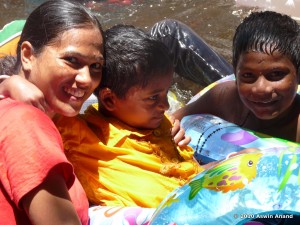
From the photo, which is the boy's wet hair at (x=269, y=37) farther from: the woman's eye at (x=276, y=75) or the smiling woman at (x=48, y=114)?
the smiling woman at (x=48, y=114)

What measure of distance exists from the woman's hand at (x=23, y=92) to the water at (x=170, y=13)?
3.11m

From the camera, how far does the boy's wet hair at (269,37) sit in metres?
2.52

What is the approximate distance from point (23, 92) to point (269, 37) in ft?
4.11

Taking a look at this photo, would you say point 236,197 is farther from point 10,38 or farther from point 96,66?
point 10,38

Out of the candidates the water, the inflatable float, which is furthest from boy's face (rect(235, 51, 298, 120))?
the water

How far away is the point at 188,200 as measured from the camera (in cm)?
173

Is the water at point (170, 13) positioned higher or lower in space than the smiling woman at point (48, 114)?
lower

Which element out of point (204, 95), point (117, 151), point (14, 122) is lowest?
point (204, 95)

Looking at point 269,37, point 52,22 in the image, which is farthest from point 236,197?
point 269,37

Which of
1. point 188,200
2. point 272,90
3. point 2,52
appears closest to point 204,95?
point 272,90

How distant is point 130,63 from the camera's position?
2.16m

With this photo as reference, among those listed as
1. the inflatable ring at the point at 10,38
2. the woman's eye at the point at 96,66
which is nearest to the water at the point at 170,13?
the inflatable ring at the point at 10,38

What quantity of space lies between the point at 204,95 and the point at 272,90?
0.62 meters

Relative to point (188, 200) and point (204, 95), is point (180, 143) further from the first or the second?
point (204, 95)
